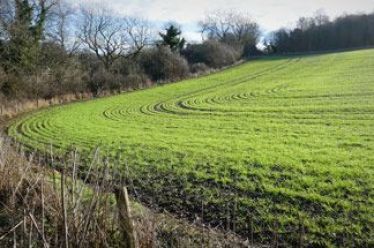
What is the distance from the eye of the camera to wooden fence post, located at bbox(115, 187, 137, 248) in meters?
5.40

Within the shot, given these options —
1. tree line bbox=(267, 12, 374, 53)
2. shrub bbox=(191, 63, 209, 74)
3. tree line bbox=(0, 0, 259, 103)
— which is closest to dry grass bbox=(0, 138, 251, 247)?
tree line bbox=(0, 0, 259, 103)

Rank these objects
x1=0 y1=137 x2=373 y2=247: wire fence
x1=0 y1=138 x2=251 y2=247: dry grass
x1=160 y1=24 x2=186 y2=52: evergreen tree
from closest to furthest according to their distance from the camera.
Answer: x1=0 y1=138 x2=251 y2=247: dry grass → x1=0 y1=137 x2=373 y2=247: wire fence → x1=160 y1=24 x2=186 y2=52: evergreen tree

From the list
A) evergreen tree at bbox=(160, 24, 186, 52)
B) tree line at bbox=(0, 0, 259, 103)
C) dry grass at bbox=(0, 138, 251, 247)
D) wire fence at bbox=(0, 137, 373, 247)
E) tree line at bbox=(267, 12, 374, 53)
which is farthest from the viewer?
tree line at bbox=(267, 12, 374, 53)

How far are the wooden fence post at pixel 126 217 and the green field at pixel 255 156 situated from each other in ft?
6.25

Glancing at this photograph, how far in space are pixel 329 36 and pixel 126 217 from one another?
98.0 metres

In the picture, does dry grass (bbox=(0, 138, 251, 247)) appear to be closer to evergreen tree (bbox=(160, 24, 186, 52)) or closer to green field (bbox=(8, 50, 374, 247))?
green field (bbox=(8, 50, 374, 247))

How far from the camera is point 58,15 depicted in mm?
52406

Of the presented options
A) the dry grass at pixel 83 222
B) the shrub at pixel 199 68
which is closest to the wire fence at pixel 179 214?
the dry grass at pixel 83 222

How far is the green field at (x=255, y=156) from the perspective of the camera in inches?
336

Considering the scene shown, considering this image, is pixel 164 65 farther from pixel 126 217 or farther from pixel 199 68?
pixel 126 217

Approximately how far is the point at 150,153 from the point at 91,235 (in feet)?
31.0

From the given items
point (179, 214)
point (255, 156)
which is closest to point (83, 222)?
point (179, 214)

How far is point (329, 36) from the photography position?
94625 millimetres

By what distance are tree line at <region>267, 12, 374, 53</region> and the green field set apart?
68320mm
